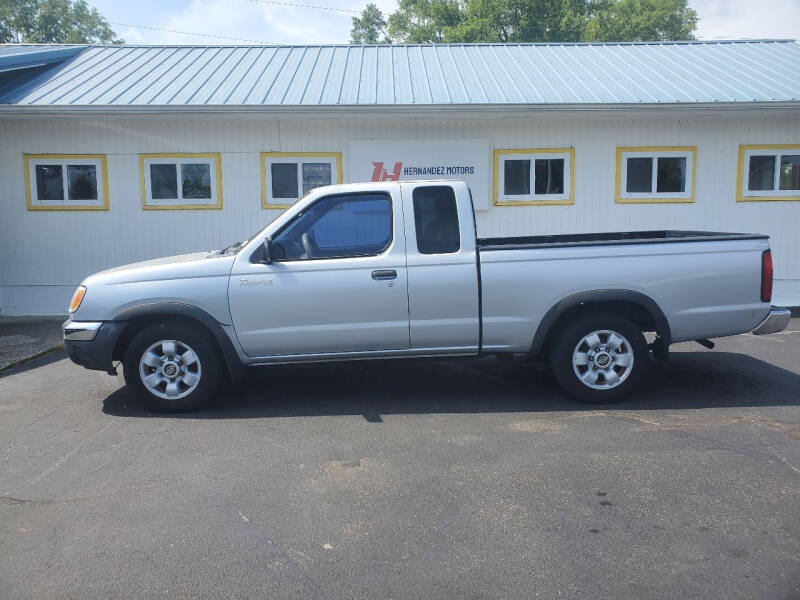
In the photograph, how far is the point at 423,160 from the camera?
36.1 feet

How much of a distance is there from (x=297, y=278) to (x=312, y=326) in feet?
1.37

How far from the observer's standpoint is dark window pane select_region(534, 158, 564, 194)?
11133 millimetres

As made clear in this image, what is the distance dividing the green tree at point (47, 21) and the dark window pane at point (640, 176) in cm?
4566

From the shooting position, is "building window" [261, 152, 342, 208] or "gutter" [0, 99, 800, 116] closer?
"gutter" [0, 99, 800, 116]

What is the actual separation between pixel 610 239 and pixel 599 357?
1.74m

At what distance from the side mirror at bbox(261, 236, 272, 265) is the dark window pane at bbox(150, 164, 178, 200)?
628 cm

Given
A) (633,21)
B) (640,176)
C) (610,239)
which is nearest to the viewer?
(610,239)

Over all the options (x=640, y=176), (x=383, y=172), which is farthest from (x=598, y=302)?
(x=640, y=176)

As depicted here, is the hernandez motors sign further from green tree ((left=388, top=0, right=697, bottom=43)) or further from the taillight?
green tree ((left=388, top=0, right=697, bottom=43))

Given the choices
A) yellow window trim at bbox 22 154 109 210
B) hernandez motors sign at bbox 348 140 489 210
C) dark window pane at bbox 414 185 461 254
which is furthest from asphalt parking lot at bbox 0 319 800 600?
yellow window trim at bbox 22 154 109 210

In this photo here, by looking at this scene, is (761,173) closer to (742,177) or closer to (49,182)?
(742,177)

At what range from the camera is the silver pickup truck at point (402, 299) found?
558cm

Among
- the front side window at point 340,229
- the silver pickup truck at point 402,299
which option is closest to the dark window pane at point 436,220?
the silver pickup truck at point 402,299

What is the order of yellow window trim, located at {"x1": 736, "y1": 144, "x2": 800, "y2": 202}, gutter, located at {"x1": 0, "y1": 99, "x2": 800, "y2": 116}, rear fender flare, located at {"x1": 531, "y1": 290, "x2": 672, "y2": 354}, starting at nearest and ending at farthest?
rear fender flare, located at {"x1": 531, "y1": 290, "x2": 672, "y2": 354} → gutter, located at {"x1": 0, "y1": 99, "x2": 800, "y2": 116} → yellow window trim, located at {"x1": 736, "y1": 144, "x2": 800, "y2": 202}
